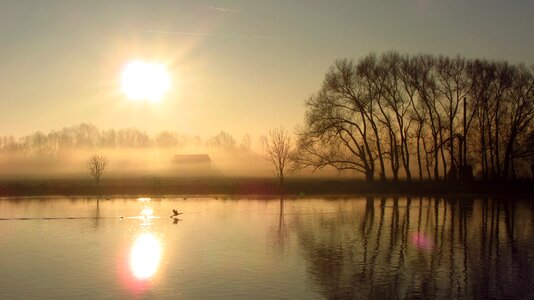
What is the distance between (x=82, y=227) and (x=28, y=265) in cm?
1086

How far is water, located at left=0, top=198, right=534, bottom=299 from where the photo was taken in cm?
1430

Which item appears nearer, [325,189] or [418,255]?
[418,255]

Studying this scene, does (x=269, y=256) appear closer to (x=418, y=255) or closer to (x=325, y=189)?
(x=418, y=255)

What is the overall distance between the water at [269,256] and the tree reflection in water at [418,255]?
0.04 meters

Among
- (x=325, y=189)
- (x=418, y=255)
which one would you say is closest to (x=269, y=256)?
(x=418, y=255)

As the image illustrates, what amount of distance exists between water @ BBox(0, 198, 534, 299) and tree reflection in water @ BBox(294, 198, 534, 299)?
0.04 meters

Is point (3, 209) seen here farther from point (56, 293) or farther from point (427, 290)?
point (427, 290)

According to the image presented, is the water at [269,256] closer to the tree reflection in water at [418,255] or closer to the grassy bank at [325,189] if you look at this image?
the tree reflection in water at [418,255]

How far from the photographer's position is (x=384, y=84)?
2453 inches

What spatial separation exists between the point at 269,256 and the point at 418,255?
4944 millimetres

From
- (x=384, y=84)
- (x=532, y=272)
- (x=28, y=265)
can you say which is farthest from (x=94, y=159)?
(x=532, y=272)

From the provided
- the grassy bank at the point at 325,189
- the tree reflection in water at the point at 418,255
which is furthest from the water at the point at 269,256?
the grassy bank at the point at 325,189

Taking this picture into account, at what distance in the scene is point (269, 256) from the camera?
63.5ft

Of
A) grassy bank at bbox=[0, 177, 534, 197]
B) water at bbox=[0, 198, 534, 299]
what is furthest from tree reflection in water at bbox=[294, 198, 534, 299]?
grassy bank at bbox=[0, 177, 534, 197]
